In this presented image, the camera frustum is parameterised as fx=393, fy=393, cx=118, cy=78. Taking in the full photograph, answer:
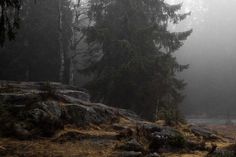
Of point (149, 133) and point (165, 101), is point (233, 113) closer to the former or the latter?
point (165, 101)

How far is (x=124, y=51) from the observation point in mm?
24812

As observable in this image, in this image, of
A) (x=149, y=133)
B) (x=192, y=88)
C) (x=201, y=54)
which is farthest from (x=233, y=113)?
(x=149, y=133)

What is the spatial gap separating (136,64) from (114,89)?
6.96ft

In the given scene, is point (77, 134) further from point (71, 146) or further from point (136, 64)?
point (136, 64)

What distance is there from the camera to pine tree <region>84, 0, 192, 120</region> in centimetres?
2377

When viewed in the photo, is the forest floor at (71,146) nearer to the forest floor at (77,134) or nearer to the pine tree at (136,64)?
the forest floor at (77,134)

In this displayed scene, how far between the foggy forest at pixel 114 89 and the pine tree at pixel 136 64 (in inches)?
2.7

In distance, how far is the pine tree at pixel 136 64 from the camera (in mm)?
23766

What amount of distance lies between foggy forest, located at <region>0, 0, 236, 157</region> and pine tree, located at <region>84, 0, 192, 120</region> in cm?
7

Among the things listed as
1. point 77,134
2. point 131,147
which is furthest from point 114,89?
point 131,147

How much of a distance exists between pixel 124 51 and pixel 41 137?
12.0m

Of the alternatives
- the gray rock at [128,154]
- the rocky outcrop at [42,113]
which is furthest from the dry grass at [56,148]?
the rocky outcrop at [42,113]

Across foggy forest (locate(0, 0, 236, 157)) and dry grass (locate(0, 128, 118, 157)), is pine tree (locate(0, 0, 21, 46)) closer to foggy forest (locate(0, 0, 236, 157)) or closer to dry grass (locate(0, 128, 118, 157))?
foggy forest (locate(0, 0, 236, 157))

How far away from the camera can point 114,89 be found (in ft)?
79.4
